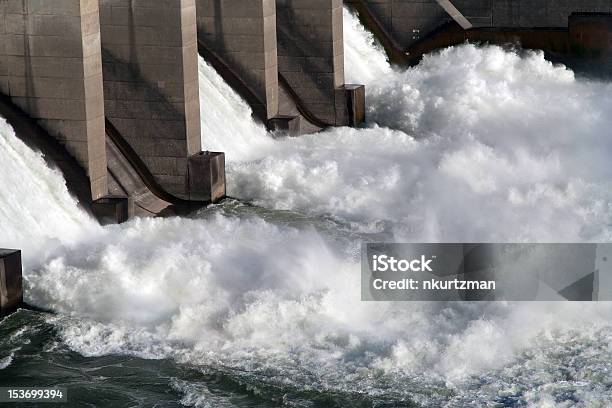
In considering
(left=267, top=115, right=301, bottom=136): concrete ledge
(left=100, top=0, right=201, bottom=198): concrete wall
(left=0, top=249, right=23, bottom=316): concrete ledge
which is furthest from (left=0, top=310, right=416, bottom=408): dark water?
(left=267, top=115, right=301, bottom=136): concrete ledge

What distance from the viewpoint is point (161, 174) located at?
25.5m

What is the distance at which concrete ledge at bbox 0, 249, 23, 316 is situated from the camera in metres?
19.4

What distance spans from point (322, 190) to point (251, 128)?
345cm

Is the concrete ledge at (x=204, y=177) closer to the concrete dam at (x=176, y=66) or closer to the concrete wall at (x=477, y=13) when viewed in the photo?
the concrete dam at (x=176, y=66)

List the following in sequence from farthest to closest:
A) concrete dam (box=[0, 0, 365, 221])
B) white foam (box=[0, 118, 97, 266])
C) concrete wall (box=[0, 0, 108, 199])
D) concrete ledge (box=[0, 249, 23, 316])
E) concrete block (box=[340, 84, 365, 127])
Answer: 1. concrete block (box=[340, 84, 365, 127])
2. concrete dam (box=[0, 0, 365, 221])
3. concrete wall (box=[0, 0, 108, 199])
4. white foam (box=[0, 118, 97, 266])
5. concrete ledge (box=[0, 249, 23, 316])

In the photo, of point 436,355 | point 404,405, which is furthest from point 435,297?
point 404,405

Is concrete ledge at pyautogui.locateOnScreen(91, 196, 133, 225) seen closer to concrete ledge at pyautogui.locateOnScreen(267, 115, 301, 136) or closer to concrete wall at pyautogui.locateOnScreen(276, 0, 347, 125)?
concrete ledge at pyautogui.locateOnScreen(267, 115, 301, 136)

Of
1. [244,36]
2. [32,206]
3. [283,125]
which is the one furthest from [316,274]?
[244,36]

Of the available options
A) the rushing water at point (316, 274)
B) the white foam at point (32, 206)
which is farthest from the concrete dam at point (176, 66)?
the rushing water at point (316, 274)

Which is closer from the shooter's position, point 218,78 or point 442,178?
point 442,178

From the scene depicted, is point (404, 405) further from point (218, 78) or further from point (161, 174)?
point (218, 78)

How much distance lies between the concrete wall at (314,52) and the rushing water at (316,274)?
141 cm

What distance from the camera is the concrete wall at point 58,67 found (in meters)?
22.2

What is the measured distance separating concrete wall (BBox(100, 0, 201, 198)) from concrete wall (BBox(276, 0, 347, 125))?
643 cm
